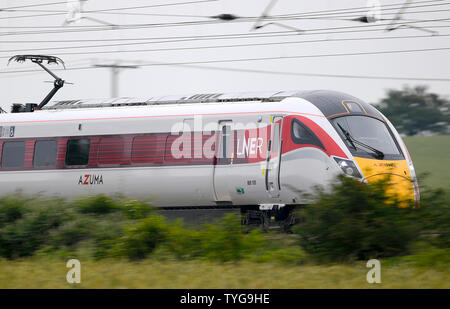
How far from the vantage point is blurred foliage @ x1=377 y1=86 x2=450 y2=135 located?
45.6m

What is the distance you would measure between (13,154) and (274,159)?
656 centimetres

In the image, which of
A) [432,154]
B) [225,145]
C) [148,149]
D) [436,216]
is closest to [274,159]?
[225,145]

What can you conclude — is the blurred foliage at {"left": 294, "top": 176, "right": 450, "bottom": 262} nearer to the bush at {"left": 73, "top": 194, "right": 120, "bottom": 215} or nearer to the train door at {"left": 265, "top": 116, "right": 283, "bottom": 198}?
the bush at {"left": 73, "top": 194, "right": 120, "bottom": 215}

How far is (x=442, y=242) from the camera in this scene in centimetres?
912

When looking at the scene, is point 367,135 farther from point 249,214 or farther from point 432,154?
point 432,154

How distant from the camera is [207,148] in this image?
567 inches

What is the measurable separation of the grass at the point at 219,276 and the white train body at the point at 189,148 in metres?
4.42

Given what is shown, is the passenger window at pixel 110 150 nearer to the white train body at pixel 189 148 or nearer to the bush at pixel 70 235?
the white train body at pixel 189 148

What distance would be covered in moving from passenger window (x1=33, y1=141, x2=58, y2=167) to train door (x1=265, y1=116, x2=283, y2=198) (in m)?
5.17

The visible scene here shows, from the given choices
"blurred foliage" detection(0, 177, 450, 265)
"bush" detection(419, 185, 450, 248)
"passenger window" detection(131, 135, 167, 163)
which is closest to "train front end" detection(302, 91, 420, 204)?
"bush" detection(419, 185, 450, 248)

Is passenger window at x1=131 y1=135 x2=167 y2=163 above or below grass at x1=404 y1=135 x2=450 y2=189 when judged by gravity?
below
